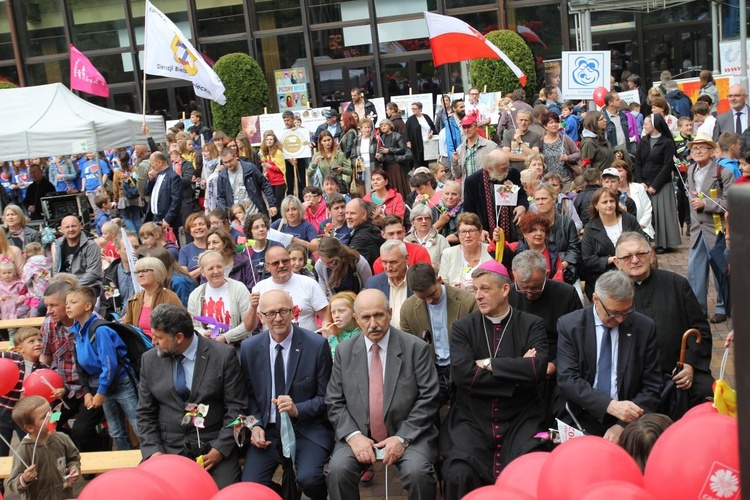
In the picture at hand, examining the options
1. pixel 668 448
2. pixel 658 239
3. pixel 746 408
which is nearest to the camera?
pixel 746 408

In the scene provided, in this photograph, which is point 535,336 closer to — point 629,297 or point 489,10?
point 629,297

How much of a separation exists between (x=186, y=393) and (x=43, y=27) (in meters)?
26.8

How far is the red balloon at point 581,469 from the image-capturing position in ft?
11.9

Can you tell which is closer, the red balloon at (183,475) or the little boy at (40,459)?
the red balloon at (183,475)

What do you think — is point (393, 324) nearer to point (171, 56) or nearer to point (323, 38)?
point (171, 56)

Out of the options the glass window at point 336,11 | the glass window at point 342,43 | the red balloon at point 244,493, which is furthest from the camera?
the glass window at point 336,11

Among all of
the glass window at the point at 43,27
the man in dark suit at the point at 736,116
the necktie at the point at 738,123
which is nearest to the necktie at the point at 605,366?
the man in dark suit at the point at 736,116

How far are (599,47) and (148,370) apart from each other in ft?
75.5

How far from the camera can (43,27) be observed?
29750 mm

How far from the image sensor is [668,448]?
3578 mm

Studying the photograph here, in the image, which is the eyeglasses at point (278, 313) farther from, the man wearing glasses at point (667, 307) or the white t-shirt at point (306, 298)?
the man wearing glasses at point (667, 307)

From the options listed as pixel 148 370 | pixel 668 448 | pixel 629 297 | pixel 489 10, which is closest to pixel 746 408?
pixel 668 448

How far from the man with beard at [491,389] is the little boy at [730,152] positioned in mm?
4112

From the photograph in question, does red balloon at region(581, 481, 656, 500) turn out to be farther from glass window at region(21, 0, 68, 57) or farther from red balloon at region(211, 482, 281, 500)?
glass window at region(21, 0, 68, 57)
